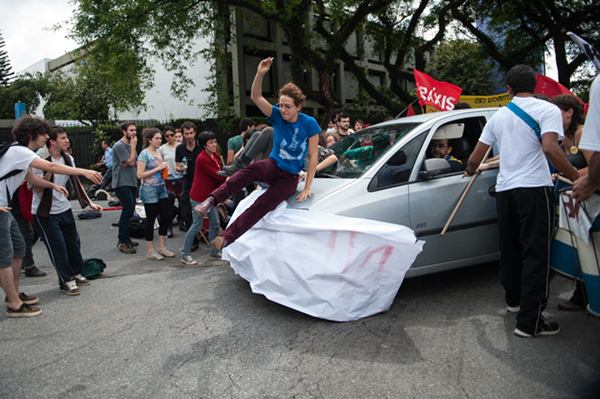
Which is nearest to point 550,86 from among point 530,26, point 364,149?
point 364,149

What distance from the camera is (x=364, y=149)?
17.1 feet

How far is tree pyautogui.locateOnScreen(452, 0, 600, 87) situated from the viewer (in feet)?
58.0

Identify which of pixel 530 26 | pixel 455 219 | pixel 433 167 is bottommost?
pixel 455 219

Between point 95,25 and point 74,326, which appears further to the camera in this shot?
point 95,25

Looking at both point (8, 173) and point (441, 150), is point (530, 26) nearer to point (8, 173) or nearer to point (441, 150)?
point (441, 150)

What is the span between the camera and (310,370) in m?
3.38

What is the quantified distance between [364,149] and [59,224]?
11.2ft

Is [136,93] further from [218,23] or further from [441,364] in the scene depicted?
[441,364]

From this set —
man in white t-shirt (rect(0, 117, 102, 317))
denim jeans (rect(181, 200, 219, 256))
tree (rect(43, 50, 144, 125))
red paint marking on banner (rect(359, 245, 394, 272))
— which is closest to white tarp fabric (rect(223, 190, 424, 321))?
red paint marking on banner (rect(359, 245, 394, 272))

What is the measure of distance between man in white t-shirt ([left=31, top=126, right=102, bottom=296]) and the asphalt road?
0.34 m

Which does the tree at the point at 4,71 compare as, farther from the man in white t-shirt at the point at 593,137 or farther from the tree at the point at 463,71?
the man in white t-shirt at the point at 593,137

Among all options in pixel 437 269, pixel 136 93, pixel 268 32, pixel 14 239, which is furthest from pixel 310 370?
pixel 268 32

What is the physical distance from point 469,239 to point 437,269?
43cm

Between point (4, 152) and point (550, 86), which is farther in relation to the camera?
point (550, 86)
